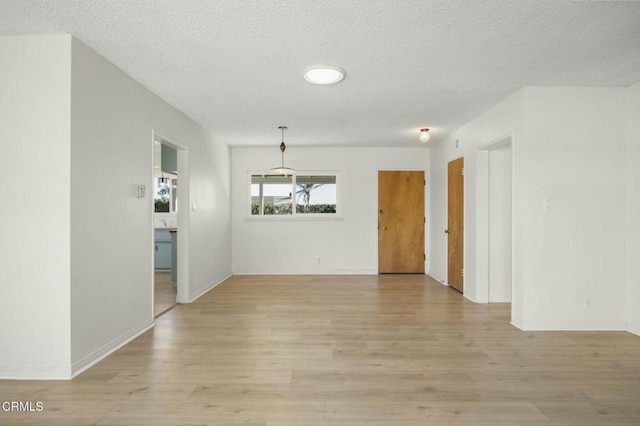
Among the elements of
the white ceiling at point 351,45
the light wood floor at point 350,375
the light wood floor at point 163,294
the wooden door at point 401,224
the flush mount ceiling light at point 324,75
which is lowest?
the light wood floor at point 163,294

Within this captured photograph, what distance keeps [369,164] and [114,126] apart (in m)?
4.72

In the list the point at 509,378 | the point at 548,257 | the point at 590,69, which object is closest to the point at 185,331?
the point at 509,378

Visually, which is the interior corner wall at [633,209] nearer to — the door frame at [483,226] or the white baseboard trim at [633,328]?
the white baseboard trim at [633,328]

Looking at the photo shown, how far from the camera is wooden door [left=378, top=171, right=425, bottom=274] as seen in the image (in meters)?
6.83

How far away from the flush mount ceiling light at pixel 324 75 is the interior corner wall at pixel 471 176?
1.96m

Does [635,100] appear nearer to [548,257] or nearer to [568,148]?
[568,148]

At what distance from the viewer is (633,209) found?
348 cm

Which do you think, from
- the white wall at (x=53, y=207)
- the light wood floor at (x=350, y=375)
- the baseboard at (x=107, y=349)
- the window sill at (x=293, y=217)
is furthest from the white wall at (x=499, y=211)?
the white wall at (x=53, y=207)

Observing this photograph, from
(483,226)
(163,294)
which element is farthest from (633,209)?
(163,294)

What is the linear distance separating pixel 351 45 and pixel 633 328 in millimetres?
3852

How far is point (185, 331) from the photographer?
3.55 m

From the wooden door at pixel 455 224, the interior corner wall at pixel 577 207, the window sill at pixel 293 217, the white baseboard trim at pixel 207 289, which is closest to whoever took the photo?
the interior corner wall at pixel 577 207

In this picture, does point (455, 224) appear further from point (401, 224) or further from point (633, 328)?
point (633, 328)

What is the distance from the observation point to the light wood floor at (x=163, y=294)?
437 centimetres
